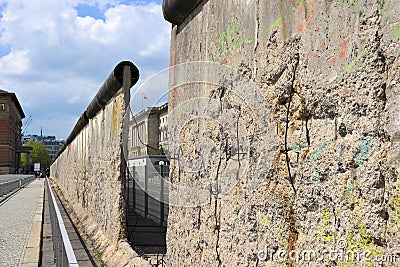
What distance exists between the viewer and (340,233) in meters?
2.45

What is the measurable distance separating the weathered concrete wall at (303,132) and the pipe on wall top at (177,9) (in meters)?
0.39

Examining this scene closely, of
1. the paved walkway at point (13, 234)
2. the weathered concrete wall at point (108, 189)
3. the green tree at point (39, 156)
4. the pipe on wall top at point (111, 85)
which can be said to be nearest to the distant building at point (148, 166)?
the weathered concrete wall at point (108, 189)

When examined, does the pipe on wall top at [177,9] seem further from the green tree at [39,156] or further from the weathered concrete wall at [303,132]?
the green tree at [39,156]

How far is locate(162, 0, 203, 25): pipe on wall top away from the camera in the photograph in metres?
4.98

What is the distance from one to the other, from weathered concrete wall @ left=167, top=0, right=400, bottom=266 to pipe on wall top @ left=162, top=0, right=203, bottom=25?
1.28 feet

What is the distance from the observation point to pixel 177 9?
5.21 metres

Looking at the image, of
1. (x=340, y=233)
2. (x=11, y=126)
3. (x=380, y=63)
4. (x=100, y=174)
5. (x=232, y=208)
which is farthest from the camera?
(x=11, y=126)

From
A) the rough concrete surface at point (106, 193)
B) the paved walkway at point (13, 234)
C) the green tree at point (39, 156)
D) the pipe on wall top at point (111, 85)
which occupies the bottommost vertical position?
the paved walkway at point (13, 234)

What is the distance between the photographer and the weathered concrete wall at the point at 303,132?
87.8 inches

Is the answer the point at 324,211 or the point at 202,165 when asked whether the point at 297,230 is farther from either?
the point at 202,165

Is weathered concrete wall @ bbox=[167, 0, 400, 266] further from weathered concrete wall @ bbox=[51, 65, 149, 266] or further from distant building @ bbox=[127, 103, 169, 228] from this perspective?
weathered concrete wall @ bbox=[51, 65, 149, 266]

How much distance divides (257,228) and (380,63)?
1.45 meters

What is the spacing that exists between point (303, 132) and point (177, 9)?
2.76 meters

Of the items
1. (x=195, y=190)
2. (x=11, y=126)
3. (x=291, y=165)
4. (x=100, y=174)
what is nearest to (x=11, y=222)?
(x=100, y=174)
